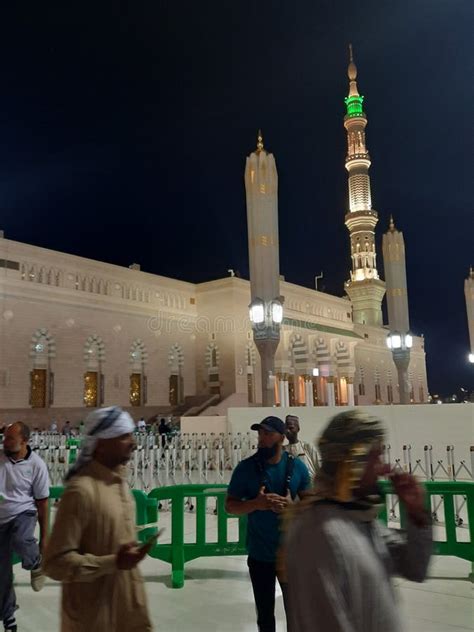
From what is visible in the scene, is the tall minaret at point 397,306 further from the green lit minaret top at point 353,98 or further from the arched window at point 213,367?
the green lit minaret top at point 353,98

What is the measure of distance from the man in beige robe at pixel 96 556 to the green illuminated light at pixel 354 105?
183 feet

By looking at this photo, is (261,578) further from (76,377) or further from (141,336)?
(141,336)

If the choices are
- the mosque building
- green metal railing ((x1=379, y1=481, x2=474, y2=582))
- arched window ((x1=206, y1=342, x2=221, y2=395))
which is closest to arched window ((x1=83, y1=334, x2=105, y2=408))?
the mosque building

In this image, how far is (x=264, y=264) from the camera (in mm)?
17922

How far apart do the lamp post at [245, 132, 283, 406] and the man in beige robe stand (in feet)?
49.4

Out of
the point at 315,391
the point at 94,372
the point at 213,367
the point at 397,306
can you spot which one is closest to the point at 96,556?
the point at 397,306

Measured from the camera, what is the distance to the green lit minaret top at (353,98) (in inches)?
2094

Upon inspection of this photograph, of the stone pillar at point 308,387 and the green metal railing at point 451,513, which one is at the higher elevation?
the stone pillar at point 308,387

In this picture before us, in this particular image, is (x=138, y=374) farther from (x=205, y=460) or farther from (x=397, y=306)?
(x=205, y=460)

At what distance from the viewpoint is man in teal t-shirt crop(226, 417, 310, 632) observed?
2850mm

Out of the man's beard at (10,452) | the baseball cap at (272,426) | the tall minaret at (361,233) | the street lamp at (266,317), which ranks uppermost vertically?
the tall minaret at (361,233)

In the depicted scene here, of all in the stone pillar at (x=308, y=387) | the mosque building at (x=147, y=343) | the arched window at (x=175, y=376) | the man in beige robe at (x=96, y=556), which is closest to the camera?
the man in beige robe at (x=96, y=556)

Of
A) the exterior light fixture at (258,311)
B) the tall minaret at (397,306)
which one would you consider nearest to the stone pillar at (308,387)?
the tall minaret at (397,306)

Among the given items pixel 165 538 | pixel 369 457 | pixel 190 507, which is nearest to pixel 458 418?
pixel 190 507
